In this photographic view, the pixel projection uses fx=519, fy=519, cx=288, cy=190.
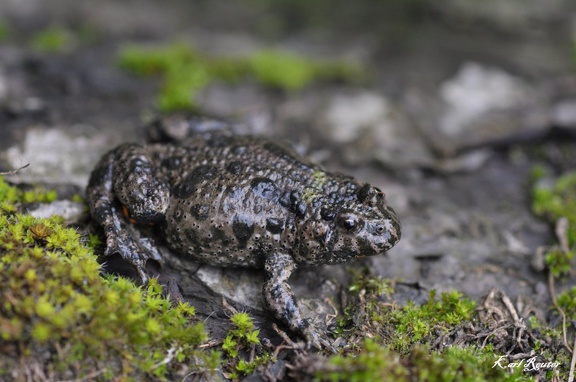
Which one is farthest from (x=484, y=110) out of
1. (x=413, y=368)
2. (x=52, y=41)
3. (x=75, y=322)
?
Result: (x=52, y=41)

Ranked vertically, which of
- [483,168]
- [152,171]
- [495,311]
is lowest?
[495,311]

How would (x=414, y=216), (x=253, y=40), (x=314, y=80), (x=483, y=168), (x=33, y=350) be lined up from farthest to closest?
(x=253, y=40) < (x=314, y=80) < (x=483, y=168) < (x=414, y=216) < (x=33, y=350)

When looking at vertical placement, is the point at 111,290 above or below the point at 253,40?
below

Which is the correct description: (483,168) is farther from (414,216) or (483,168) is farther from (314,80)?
(314,80)

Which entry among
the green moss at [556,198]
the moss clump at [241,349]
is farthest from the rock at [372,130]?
the moss clump at [241,349]

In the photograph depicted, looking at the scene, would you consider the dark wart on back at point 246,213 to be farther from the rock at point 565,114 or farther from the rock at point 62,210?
the rock at point 565,114

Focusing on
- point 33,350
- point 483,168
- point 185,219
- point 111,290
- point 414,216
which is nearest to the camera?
point 33,350

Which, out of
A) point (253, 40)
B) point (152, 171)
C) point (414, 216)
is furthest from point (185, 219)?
point (253, 40)
